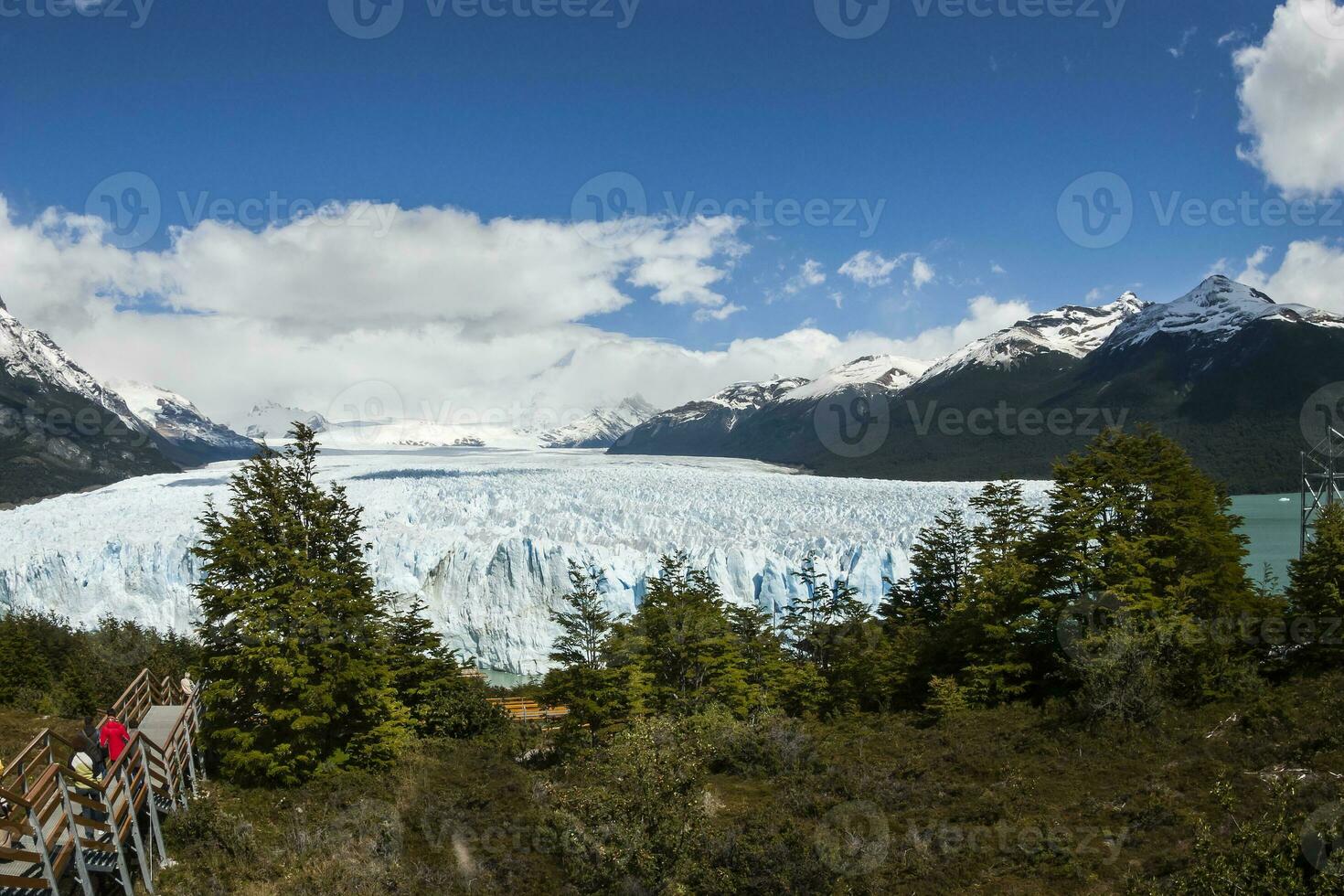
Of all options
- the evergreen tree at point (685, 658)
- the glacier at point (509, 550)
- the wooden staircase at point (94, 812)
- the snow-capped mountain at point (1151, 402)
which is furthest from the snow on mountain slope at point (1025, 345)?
the wooden staircase at point (94, 812)

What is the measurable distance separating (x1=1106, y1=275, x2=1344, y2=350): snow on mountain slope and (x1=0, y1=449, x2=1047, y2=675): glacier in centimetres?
11295

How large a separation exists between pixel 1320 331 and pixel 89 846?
152616 millimetres

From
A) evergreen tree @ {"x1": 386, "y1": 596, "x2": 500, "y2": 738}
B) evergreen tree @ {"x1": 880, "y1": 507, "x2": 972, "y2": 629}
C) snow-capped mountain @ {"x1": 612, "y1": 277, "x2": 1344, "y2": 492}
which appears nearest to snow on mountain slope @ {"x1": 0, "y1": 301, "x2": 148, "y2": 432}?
snow-capped mountain @ {"x1": 612, "y1": 277, "x2": 1344, "y2": 492}

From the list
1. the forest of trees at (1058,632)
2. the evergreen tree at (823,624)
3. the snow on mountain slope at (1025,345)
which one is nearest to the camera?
the forest of trees at (1058,632)

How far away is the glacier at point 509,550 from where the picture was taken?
110ft

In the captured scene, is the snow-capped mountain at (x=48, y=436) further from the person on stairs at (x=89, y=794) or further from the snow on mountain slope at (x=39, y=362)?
the person on stairs at (x=89, y=794)

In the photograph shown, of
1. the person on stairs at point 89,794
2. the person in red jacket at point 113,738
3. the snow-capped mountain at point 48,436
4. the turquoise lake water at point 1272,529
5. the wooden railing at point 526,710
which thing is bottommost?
the wooden railing at point 526,710

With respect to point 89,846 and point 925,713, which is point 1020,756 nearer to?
point 925,713

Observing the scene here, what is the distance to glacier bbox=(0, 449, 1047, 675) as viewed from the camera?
33.6 m

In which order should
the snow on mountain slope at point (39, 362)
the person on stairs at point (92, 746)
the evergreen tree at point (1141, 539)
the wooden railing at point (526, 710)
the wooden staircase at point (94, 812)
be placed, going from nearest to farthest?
1. the wooden staircase at point (94, 812)
2. the person on stairs at point (92, 746)
3. the evergreen tree at point (1141, 539)
4. the wooden railing at point (526, 710)
5. the snow on mountain slope at point (39, 362)

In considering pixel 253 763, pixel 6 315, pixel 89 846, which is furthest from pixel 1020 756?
pixel 6 315

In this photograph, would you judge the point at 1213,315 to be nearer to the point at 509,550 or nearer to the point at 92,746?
the point at 509,550

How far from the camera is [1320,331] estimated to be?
120000 mm

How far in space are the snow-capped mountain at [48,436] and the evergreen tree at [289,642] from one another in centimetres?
11635
